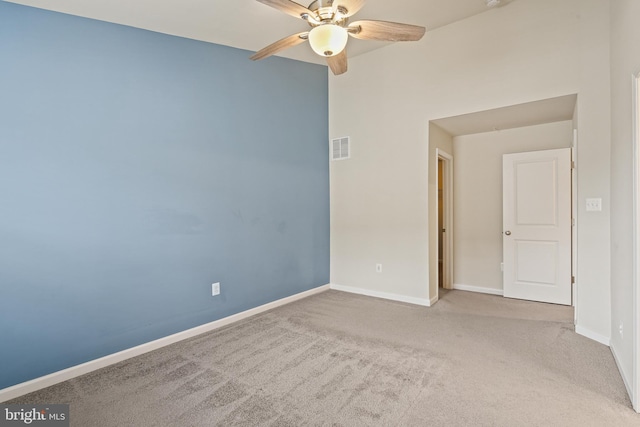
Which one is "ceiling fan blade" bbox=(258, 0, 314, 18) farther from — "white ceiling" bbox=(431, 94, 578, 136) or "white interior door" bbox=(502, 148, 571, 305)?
"white interior door" bbox=(502, 148, 571, 305)

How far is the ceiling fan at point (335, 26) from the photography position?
1999 mm

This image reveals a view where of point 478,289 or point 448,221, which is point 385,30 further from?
point 478,289

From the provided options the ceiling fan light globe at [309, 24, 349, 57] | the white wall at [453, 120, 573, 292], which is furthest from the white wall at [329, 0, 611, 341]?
the ceiling fan light globe at [309, 24, 349, 57]

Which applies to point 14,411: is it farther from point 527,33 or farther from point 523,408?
point 527,33

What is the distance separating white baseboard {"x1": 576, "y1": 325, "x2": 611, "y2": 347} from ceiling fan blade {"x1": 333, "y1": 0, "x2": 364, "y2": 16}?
3388 mm

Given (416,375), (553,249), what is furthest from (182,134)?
(553,249)

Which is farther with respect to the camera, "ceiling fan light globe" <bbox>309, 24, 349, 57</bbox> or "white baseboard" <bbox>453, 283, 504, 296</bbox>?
"white baseboard" <bbox>453, 283, 504, 296</bbox>

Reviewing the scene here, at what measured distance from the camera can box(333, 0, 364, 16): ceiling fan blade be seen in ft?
6.41

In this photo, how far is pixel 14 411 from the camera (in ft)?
6.51

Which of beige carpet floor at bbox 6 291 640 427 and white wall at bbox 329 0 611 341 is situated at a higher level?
white wall at bbox 329 0 611 341

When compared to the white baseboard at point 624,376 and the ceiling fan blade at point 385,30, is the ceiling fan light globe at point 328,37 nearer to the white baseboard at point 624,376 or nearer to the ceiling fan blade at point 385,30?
the ceiling fan blade at point 385,30

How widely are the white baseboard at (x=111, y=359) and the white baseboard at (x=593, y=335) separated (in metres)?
3.17

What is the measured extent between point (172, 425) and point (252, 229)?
6.84 ft

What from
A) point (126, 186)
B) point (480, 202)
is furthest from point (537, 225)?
point (126, 186)
